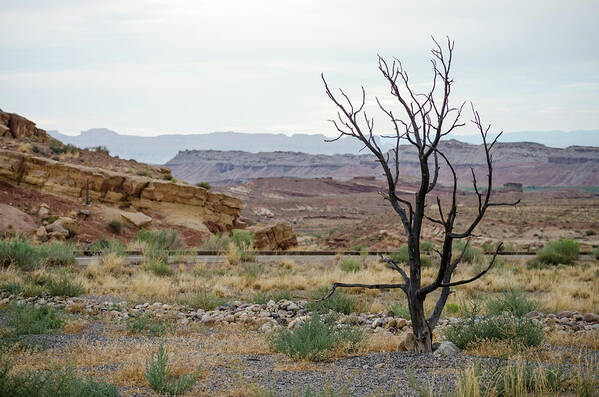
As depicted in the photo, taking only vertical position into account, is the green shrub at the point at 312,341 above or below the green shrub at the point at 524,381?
below

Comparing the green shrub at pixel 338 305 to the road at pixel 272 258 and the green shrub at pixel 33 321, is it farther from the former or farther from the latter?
the road at pixel 272 258

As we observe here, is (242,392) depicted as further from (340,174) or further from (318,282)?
(340,174)

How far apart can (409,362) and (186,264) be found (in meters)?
14.0

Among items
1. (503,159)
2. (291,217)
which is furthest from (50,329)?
(503,159)

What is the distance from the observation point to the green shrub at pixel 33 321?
9016mm

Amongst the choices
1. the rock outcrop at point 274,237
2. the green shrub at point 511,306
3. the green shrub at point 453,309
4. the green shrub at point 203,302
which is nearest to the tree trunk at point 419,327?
the green shrub at point 511,306

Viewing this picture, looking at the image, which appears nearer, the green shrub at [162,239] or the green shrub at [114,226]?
the green shrub at [162,239]

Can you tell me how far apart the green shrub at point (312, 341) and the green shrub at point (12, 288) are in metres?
7.56

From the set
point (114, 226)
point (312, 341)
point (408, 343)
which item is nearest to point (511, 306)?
point (408, 343)

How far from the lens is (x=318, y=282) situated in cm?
1644

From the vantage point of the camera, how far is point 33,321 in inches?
368

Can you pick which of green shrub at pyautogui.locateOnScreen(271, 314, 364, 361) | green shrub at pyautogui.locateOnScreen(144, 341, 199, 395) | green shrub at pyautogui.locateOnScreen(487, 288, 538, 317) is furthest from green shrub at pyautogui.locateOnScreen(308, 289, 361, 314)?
green shrub at pyautogui.locateOnScreen(144, 341, 199, 395)

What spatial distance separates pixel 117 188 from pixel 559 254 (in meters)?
22.5

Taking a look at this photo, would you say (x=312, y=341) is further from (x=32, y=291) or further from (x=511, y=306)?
(x=32, y=291)
